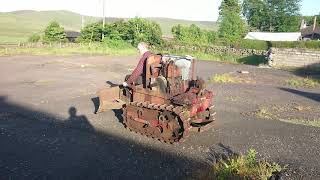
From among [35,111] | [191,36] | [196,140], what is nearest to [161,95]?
[196,140]

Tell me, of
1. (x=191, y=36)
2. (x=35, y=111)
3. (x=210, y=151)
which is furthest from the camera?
(x=191, y=36)

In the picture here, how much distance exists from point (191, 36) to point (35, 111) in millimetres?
37276

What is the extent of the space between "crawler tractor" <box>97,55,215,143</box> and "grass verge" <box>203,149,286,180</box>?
1.59 metres

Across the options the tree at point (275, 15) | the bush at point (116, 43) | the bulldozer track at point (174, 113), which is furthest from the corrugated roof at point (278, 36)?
the bulldozer track at point (174, 113)

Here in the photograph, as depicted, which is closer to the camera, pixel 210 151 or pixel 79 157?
pixel 79 157

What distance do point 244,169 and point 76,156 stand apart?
3553mm

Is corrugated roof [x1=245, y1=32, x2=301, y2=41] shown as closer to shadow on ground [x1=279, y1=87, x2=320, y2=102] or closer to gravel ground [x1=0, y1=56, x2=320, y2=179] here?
shadow on ground [x1=279, y1=87, x2=320, y2=102]

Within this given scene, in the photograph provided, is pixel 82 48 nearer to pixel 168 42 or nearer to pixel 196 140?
pixel 168 42

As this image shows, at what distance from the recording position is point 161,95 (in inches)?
341

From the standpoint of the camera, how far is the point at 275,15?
244ft

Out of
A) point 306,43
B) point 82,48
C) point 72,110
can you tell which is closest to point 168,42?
point 82,48

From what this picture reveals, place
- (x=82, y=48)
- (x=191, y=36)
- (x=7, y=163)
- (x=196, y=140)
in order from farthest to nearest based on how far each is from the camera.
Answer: (x=191, y=36), (x=82, y=48), (x=196, y=140), (x=7, y=163)

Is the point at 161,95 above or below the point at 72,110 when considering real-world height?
above

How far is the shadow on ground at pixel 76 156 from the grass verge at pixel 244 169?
520mm
